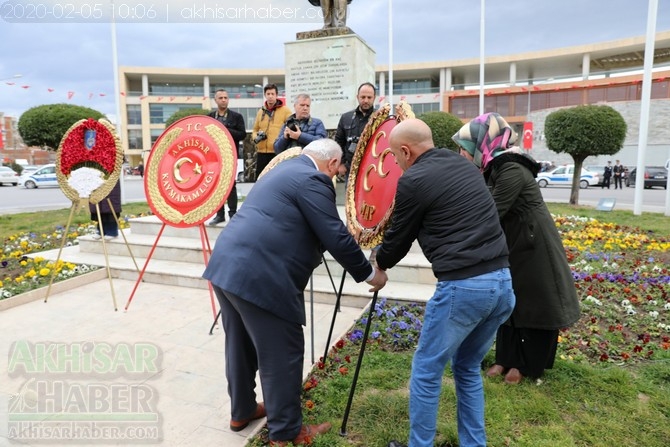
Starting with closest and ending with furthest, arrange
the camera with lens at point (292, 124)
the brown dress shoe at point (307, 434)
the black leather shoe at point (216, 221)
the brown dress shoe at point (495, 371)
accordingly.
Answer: the brown dress shoe at point (307, 434) < the brown dress shoe at point (495, 371) < the camera with lens at point (292, 124) < the black leather shoe at point (216, 221)

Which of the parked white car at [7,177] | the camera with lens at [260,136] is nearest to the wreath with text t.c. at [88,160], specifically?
the camera with lens at [260,136]

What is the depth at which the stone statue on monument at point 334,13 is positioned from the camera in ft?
24.0

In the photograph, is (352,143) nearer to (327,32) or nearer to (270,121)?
(270,121)

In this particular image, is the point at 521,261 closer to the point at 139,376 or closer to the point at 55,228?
the point at 139,376

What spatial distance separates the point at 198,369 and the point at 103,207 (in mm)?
4209

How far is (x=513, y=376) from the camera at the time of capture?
10.2 ft

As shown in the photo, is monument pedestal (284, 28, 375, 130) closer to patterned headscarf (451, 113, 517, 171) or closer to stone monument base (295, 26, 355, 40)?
stone monument base (295, 26, 355, 40)

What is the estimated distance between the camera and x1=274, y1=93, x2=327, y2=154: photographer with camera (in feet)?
15.7

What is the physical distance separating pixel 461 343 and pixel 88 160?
441cm

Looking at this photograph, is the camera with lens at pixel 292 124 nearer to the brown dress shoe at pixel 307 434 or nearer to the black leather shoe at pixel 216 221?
the black leather shoe at pixel 216 221

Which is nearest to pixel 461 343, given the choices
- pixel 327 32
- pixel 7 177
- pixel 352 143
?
pixel 352 143

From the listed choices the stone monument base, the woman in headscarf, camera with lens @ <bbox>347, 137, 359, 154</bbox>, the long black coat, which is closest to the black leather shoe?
camera with lens @ <bbox>347, 137, 359, 154</bbox>

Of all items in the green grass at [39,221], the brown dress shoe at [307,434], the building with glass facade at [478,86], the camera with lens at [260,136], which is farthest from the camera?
the building with glass facade at [478,86]


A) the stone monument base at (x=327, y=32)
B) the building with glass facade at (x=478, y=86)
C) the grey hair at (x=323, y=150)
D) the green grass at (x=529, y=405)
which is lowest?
the green grass at (x=529, y=405)
